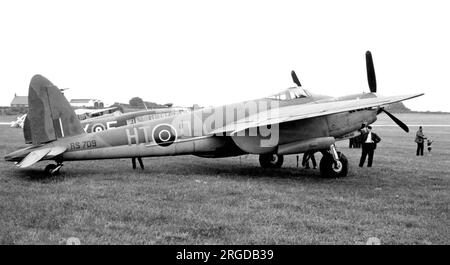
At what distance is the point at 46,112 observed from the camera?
33.6 feet

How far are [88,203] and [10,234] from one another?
76.4 inches

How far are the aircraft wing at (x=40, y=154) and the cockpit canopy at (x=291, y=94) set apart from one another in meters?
6.04

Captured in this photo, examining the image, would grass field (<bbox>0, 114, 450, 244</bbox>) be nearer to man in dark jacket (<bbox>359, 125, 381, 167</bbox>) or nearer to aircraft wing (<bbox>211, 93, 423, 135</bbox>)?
aircraft wing (<bbox>211, 93, 423, 135</bbox>)

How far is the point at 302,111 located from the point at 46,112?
21.2 feet

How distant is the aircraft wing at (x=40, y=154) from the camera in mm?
9312

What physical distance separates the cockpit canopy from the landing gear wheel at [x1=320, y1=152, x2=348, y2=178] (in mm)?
2047

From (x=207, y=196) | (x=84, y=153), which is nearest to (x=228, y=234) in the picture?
(x=207, y=196)

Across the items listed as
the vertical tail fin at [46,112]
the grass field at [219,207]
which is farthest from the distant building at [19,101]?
the vertical tail fin at [46,112]

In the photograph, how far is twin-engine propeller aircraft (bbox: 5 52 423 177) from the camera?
402 inches

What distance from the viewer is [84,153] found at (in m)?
10.4

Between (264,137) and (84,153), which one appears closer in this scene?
(84,153)

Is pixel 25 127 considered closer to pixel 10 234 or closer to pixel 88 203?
pixel 88 203
